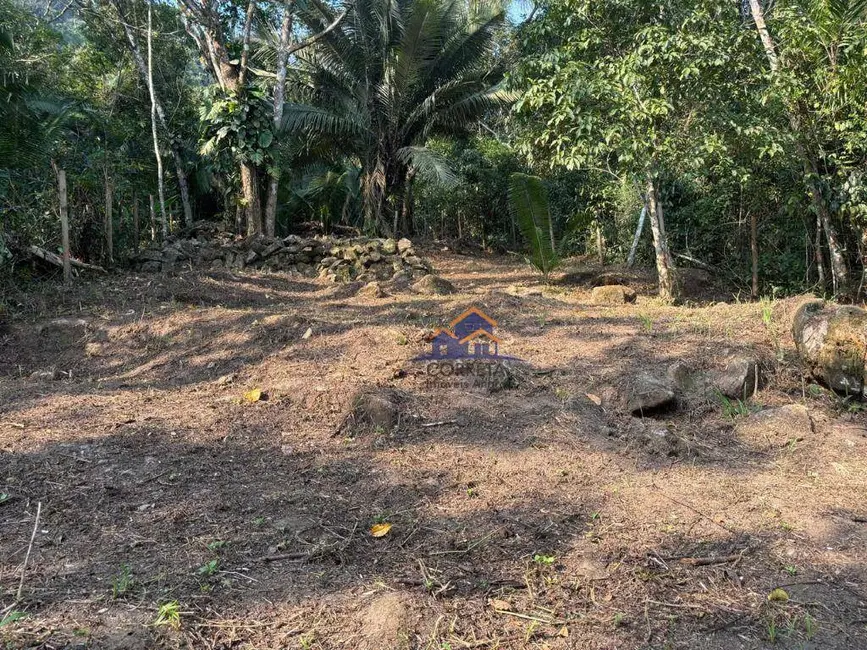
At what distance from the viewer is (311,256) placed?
10867 mm

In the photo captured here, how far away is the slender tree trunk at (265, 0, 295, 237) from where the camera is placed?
36.6ft

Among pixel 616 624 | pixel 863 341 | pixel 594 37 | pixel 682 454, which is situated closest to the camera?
pixel 616 624

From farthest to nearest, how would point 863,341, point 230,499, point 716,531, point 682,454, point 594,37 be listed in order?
point 594,37
point 863,341
point 682,454
point 230,499
point 716,531

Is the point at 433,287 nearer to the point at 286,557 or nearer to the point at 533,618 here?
the point at 286,557

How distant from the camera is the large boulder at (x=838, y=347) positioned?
14.0 feet

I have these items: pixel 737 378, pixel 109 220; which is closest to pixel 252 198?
pixel 109 220

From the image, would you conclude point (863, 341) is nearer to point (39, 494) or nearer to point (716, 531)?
point (716, 531)

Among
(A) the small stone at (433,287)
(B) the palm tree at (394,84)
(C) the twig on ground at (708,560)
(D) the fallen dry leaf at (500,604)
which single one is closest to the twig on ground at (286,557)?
(D) the fallen dry leaf at (500,604)

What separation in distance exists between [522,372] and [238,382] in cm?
207

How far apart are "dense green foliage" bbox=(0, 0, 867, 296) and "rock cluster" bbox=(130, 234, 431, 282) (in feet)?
2.83

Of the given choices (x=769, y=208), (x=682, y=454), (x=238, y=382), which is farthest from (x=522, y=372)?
(x=769, y=208)

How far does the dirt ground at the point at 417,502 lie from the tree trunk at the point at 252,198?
20.4 ft

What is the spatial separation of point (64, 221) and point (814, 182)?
28.9 feet

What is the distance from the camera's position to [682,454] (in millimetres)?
3559
